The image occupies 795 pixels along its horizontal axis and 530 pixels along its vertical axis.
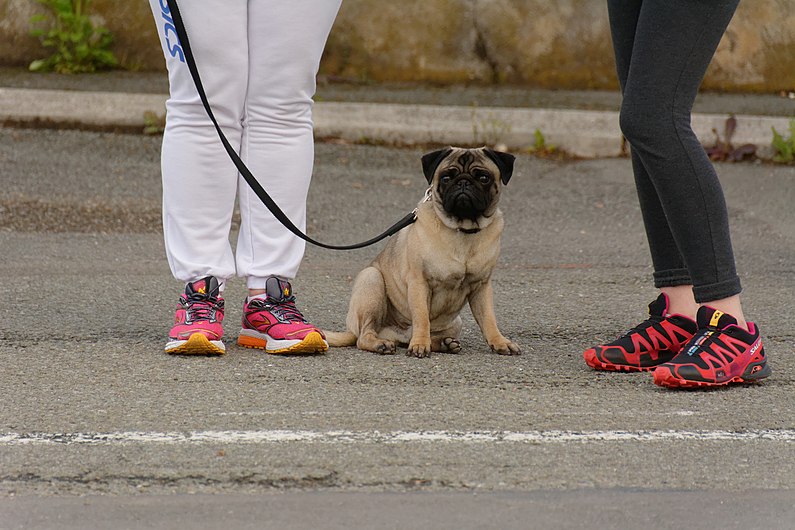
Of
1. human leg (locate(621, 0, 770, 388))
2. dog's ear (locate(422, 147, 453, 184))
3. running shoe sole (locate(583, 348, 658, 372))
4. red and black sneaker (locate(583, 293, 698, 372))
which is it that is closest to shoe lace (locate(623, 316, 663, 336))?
red and black sneaker (locate(583, 293, 698, 372))

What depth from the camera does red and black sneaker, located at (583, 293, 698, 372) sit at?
420cm

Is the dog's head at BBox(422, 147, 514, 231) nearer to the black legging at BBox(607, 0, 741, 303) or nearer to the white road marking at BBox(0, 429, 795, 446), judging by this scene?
the black legging at BBox(607, 0, 741, 303)

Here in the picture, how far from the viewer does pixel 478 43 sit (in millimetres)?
10516

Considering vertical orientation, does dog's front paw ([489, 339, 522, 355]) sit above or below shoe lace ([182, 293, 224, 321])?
below

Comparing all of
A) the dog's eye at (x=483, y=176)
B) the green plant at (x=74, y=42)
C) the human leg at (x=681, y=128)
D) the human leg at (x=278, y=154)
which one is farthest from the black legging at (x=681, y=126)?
the green plant at (x=74, y=42)

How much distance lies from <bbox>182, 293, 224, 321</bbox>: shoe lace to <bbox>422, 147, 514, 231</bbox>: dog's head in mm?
946

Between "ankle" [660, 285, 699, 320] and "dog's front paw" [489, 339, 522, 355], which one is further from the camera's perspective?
"dog's front paw" [489, 339, 522, 355]

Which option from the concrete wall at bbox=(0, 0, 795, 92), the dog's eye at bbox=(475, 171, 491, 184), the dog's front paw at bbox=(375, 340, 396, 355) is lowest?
the dog's front paw at bbox=(375, 340, 396, 355)

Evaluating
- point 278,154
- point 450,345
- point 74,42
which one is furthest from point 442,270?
point 74,42

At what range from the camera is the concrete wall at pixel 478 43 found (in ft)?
34.0

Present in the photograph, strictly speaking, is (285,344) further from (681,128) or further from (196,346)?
(681,128)

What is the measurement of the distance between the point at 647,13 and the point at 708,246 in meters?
0.78

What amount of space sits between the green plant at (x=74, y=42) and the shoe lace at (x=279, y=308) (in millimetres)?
6586

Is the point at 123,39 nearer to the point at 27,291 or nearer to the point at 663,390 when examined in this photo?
the point at 27,291
